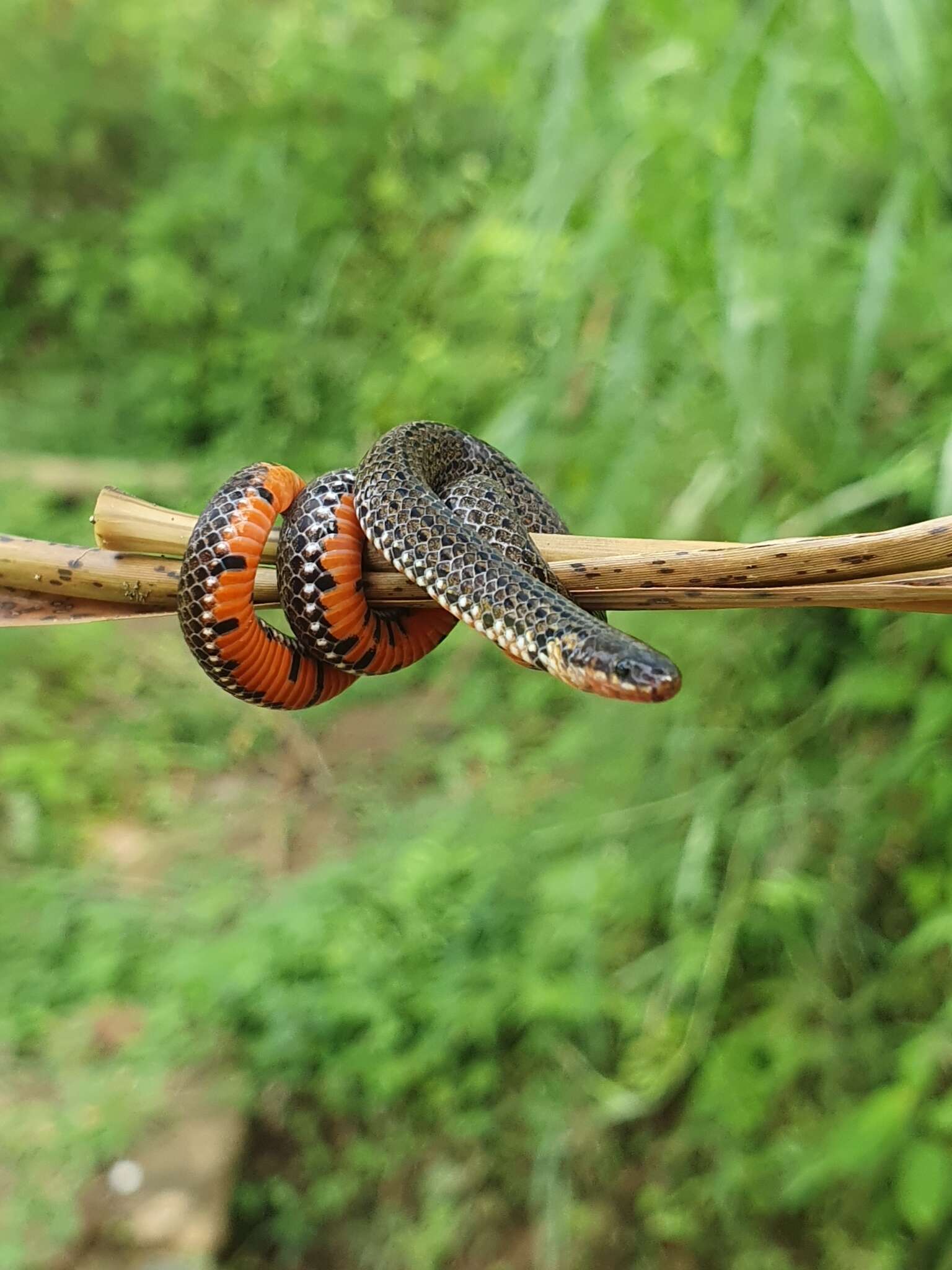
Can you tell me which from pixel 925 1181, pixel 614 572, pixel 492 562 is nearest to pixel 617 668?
pixel 614 572

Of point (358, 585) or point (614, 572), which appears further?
point (358, 585)

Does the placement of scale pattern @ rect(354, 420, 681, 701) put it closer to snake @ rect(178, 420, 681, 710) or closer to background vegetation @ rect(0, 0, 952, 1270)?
snake @ rect(178, 420, 681, 710)

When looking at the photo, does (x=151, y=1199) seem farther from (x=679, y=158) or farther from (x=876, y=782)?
(x=679, y=158)

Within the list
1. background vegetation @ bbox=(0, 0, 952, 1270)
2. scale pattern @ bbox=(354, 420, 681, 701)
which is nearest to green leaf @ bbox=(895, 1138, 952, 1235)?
background vegetation @ bbox=(0, 0, 952, 1270)

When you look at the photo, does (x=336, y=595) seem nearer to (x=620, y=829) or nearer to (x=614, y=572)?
(x=614, y=572)

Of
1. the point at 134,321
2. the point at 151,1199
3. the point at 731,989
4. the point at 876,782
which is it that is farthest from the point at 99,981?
the point at 134,321
